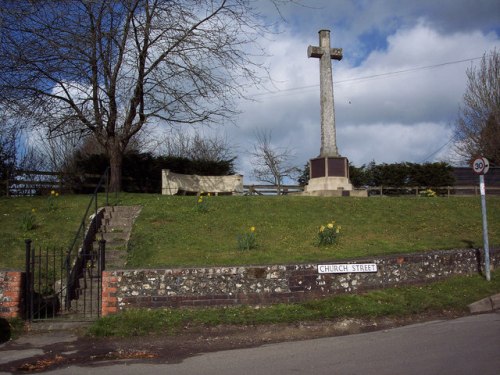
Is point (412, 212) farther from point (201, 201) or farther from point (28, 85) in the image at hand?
point (28, 85)

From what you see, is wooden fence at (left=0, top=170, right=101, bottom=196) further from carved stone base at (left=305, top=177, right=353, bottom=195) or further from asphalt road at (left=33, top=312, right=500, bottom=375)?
asphalt road at (left=33, top=312, right=500, bottom=375)

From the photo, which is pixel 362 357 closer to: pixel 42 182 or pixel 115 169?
pixel 115 169

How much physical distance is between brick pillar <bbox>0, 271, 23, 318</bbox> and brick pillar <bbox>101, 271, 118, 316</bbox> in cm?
151

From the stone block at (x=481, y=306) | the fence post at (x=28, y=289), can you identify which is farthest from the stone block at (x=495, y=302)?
the fence post at (x=28, y=289)

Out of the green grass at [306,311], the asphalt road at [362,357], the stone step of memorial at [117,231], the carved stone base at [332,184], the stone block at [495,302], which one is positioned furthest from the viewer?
the carved stone base at [332,184]

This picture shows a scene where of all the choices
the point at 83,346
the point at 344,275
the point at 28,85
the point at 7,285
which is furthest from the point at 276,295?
the point at 28,85

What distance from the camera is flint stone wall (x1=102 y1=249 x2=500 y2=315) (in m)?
9.46

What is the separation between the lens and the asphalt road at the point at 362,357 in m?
6.28

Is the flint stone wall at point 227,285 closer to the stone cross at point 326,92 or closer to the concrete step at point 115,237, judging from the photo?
the concrete step at point 115,237

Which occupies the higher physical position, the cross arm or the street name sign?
the cross arm

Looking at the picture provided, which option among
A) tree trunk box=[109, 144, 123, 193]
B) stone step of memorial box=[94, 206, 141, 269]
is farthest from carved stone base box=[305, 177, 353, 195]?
stone step of memorial box=[94, 206, 141, 269]

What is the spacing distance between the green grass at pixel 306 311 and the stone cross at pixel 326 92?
45.4 ft

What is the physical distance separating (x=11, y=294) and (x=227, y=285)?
12.8 ft

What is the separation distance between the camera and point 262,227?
1483 centimetres
